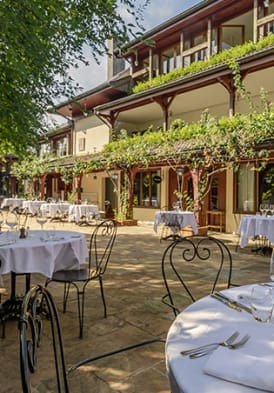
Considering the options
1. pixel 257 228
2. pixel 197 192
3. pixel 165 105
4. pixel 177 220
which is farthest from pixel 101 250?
pixel 165 105

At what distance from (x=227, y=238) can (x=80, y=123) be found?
1233 cm

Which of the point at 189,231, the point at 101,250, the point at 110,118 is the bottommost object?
the point at 101,250

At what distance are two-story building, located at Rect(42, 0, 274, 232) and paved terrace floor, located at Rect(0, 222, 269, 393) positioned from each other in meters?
5.03

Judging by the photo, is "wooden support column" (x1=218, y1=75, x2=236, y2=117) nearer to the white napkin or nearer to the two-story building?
the two-story building

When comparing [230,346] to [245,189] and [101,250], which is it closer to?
[101,250]

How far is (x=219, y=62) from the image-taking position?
11.1 meters

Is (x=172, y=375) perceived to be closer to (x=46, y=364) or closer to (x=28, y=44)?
(x=46, y=364)

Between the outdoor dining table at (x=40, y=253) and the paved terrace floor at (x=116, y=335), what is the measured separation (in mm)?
619

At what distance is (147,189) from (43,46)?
10675 mm

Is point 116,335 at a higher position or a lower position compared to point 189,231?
lower

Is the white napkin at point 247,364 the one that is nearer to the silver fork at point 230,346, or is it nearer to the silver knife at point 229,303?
the silver fork at point 230,346

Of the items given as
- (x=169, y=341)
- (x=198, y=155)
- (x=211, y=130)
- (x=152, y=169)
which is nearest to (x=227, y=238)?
(x=198, y=155)

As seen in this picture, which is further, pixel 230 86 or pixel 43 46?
pixel 230 86

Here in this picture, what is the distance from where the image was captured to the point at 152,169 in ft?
46.6
